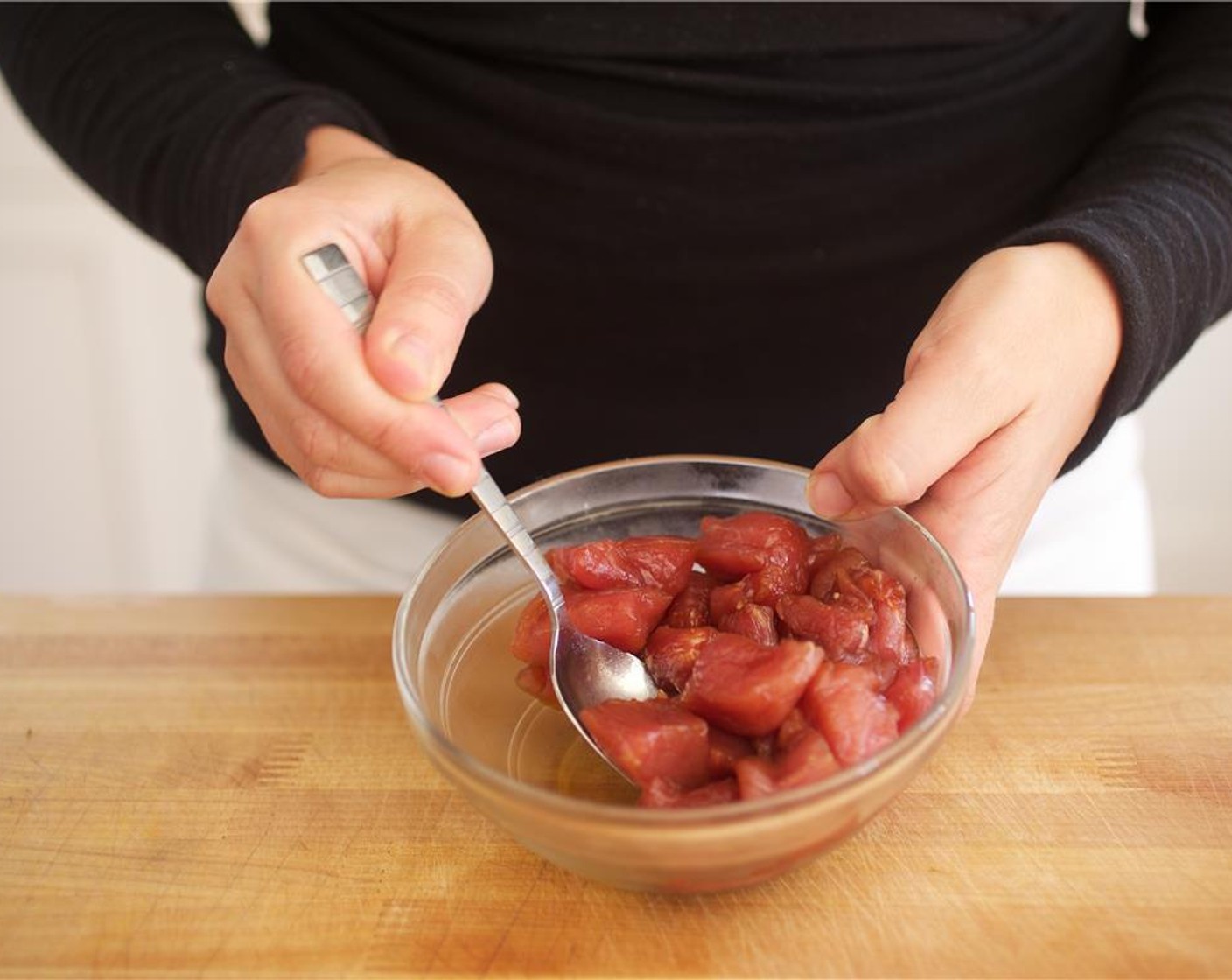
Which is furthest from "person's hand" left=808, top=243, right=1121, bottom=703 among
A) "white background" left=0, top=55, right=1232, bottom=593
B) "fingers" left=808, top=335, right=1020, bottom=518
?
"white background" left=0, top=55, right=1232, bottom=593

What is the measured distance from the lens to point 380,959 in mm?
1000

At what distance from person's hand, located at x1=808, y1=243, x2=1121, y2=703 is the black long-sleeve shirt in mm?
259

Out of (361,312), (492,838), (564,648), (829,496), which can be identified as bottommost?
(492,838)

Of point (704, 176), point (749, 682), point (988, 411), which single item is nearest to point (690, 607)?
point (749, 682)

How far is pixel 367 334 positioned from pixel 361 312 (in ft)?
0.18

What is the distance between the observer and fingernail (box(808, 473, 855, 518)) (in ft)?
3.59

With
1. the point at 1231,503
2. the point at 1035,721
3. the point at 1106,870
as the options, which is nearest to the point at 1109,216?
the point at 1035,721

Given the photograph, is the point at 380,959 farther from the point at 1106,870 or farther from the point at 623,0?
the point at 623,0

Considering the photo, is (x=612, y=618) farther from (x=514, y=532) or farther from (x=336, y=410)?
(x=336, y=410)

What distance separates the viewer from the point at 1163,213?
128 centimetres

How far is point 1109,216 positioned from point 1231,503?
2249 millimetres

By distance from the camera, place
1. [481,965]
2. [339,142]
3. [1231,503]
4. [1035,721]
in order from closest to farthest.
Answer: [481,965] → [1035,721] → [339,142] → [1231,503]

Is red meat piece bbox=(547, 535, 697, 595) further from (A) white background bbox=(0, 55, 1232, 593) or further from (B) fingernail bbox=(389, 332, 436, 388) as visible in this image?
(A) white background bbox=(0, 55, 1232, 593)

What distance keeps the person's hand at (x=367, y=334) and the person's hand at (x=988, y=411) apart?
1.04ft
